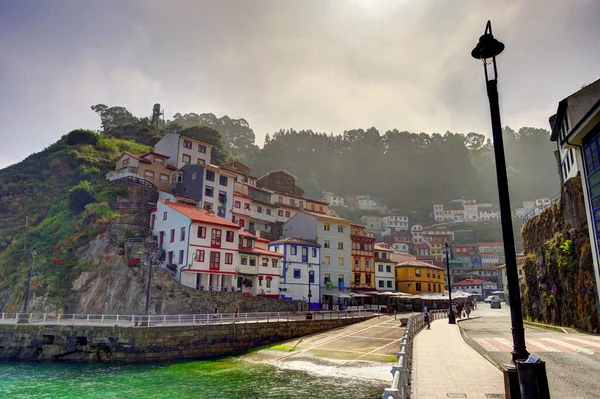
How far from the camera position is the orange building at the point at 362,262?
208 ft

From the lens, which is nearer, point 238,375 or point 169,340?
point 238,375

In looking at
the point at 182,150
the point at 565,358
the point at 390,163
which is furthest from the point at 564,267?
the point at 390,163

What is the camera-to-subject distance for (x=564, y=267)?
26.2 metres

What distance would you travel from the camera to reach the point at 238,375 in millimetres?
24250

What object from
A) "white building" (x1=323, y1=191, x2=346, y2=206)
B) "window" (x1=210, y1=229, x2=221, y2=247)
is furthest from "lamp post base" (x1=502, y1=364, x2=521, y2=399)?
"white building" (x1=323, y1=191, x2=346, y2=206)

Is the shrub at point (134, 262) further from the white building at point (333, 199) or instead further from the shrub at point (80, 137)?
the white building at point (333, 199)

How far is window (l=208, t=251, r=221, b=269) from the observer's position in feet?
142

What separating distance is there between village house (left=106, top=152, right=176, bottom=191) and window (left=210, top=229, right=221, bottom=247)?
16448 mm

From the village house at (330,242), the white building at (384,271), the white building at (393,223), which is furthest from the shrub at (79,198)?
the white building at (393,223)

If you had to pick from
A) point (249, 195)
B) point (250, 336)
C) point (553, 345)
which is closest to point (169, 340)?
point (250, 336)

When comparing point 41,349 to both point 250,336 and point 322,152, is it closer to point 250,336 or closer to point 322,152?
point 250,336

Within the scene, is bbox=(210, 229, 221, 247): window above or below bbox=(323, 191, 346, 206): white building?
below

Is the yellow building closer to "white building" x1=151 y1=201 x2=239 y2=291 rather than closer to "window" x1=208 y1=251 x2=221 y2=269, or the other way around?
"white building" x1=151 y1=201 x2=239 y2=291

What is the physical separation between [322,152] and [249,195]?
9689 cm
